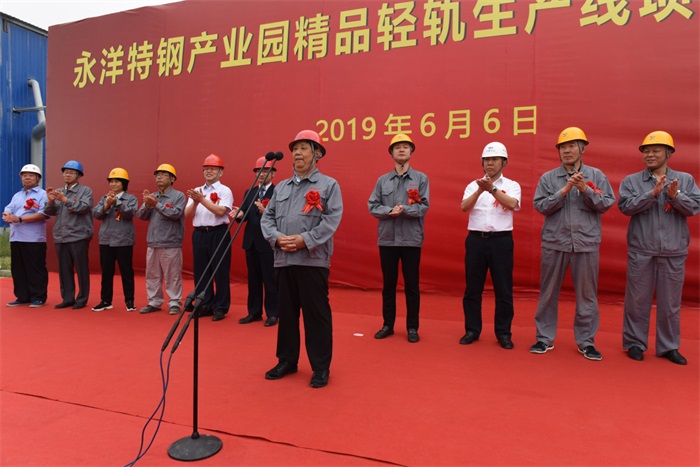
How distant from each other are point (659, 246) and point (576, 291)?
0.61 metres

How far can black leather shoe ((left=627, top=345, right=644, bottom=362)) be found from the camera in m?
3.13

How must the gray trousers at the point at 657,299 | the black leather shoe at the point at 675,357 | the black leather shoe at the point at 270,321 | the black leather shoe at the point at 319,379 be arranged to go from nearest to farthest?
1. the black leather shoe at the point at 319,379
2. the black leather shoe at the point at 675,357
3. the gray trousers at the point at 657,299
4. the black leather shoe at the point at 270,321

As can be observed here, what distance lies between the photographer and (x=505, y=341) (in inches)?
133

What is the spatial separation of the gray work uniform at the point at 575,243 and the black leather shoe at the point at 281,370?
5.83 feet

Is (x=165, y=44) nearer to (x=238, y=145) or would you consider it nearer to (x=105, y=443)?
(x=238, y=145)

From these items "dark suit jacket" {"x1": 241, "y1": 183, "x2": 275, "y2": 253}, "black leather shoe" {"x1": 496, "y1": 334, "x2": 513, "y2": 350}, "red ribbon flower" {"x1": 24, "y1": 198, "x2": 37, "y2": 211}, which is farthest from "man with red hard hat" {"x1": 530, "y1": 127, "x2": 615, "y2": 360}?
"red ribbon flower" {"x1": 24, "y1": 198, "x2": 37, "y2": 211}

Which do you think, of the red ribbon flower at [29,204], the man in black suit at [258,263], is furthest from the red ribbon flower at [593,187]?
the red ribbon flower at [29,204]

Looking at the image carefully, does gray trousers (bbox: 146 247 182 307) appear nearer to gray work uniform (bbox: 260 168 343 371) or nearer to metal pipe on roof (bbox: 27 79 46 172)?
gray work uniform (bbox: 260 168 343 371)

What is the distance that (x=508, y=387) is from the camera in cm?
259

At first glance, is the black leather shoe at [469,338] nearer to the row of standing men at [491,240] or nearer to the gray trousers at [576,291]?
the row of standing men at [491,240]

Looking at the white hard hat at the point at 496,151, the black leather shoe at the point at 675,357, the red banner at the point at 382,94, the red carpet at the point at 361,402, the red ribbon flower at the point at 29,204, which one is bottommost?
the red carpet at the point at 361,402

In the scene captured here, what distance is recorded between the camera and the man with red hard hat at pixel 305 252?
2.63 metres

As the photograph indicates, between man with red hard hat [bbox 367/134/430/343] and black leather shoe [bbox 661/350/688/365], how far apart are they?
5.48 feet

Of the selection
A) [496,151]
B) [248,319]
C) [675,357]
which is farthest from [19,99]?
[675,357]
